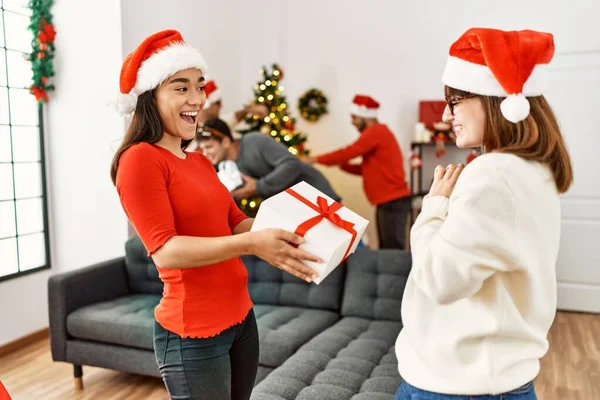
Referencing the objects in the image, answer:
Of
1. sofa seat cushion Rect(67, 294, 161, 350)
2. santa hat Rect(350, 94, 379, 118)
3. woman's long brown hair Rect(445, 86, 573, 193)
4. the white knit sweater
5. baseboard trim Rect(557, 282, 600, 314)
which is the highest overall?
santa hat Rect(350, 94, 379, 118)

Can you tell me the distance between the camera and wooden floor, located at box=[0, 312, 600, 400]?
314cm

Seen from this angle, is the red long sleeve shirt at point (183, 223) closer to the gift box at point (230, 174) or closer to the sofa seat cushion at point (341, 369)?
the sofa seat cushion at point (341, 369)

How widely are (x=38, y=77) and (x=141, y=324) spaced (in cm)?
215

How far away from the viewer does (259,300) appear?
3475 millimetres

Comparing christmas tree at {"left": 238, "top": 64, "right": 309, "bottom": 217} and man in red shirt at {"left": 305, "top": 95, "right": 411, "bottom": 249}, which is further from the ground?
christmas tree at {"left": 238, "top": 64, "right": 309, "bottom": 217}

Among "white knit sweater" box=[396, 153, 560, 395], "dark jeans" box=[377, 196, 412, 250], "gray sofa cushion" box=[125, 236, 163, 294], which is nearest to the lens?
"white knit sweater" box=[396, 153, 560, 395]

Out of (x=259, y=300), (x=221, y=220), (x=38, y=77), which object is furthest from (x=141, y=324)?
(x=38, y=77)

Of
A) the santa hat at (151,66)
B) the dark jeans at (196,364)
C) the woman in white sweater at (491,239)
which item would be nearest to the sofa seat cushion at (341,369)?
the dark jeans at (196,364)

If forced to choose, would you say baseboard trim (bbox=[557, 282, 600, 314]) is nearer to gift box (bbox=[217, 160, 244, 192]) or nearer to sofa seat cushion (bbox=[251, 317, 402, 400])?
sofa seat cushion (bbox=[251, 317, 402, 400])

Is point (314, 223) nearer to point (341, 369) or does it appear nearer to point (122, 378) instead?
point (341, 369)

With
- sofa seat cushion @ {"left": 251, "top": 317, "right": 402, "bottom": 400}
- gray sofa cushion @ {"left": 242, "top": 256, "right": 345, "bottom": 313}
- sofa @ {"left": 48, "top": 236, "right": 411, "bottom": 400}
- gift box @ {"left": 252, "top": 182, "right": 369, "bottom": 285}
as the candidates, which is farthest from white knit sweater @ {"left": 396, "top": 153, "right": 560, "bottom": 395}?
gray sofa cushion @ {"left": 242, "top": 256, "right": 345, "bottom": 313}

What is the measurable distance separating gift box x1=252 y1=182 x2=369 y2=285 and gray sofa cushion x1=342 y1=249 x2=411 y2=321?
1804 millimetres

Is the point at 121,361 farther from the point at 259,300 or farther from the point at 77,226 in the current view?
the point at 77,226

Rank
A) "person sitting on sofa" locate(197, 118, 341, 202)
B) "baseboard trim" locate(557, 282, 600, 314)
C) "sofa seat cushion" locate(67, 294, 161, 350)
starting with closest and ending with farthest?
"sofa seat cushion" locate(67, 294, 161, 350), "person sitting on sofa" locate(197, 118, 341, 202), "baseboard trim" locate(557, 282, 600, 314)
